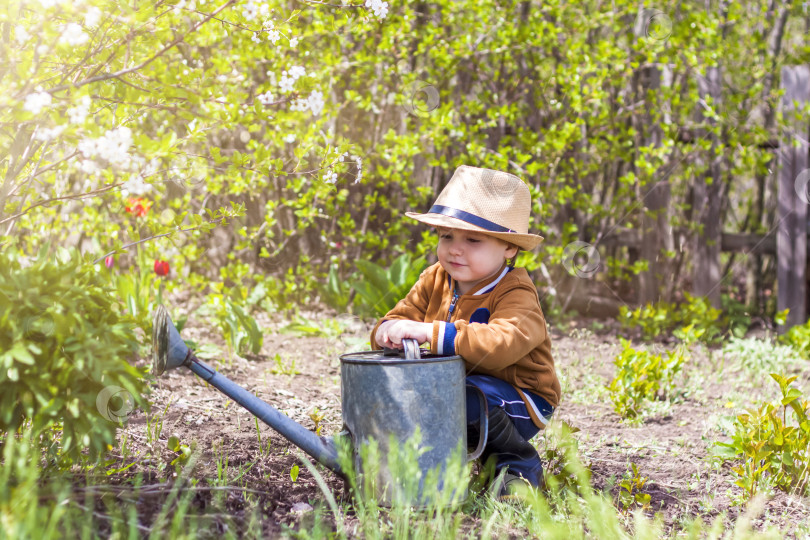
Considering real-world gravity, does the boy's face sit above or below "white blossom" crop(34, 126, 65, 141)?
below

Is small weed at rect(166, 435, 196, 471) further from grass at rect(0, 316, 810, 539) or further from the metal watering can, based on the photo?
the metal watering can

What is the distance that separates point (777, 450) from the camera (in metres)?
2.17

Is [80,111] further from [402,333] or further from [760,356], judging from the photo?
[760,356]

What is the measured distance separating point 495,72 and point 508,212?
8.80 feet

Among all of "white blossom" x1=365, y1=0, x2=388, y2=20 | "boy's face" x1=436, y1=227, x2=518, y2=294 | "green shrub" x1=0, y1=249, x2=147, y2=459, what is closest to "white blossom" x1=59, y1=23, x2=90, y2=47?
"green shrub" x1=0, y1=249, x2=147, y2=459

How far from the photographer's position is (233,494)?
168 centimetres

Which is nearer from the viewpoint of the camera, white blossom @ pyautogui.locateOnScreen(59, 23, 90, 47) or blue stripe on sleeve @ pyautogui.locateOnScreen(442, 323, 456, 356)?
white blossom @ pyautogui.locateOnScreen(59, 23, 90, 47)

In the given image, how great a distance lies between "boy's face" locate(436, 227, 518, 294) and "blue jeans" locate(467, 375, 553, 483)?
0.32 meters

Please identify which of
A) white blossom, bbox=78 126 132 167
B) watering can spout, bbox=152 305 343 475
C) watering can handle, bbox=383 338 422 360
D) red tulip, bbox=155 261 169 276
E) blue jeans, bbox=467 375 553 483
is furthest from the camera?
red tulip, bbox=155 261 169 276

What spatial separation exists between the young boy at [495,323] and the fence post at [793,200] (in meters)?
3.22

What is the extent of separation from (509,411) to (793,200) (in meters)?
3.50

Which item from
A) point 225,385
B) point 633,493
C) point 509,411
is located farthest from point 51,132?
point 633,493

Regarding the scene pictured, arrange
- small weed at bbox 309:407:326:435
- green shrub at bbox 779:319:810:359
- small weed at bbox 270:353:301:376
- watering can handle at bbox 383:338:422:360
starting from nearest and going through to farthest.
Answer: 1. watering can handle at bbox 383:338:422:360
2. small weed at bbox 309:407:326:435
3. small weed at bbox 270:353:301:376
4. green shrub at bbox 779:319:810:359

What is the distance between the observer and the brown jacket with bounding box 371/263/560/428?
6.23 feet
